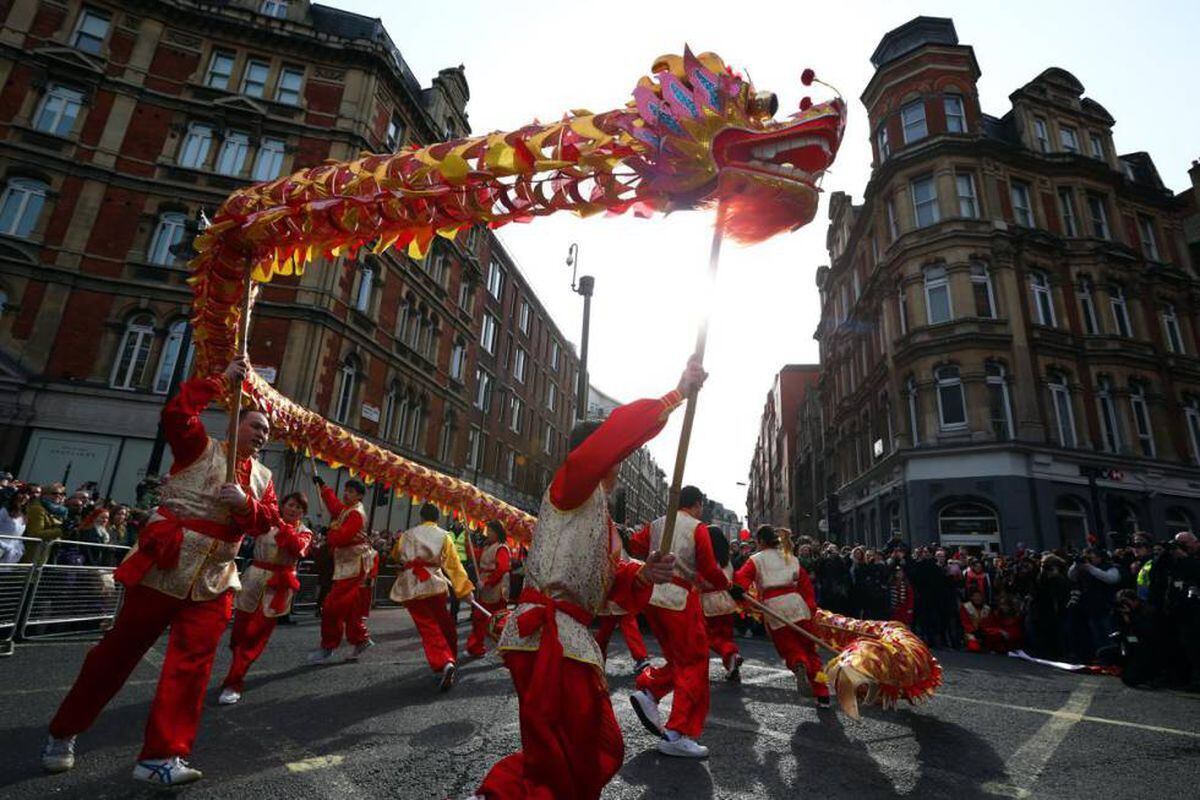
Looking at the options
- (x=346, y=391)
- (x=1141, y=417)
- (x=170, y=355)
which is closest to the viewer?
(x=170, y=355)

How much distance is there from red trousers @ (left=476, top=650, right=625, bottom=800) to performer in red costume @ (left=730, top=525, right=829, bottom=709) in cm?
424

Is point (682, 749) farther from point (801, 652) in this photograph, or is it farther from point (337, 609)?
point (337, 609)

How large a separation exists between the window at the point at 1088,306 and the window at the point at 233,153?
30.3 m

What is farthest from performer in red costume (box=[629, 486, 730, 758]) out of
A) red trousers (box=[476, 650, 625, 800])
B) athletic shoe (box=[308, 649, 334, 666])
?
athletic shoe (box=[308, 649, 334, 666])

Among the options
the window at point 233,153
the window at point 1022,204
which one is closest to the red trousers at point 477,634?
the window at point 233,153

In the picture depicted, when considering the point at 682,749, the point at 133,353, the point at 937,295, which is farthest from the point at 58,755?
the point at 937,295

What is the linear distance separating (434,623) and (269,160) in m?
20.0

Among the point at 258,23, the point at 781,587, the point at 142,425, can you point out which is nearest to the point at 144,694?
the point at 781,587

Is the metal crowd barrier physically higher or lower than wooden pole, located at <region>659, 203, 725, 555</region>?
lower

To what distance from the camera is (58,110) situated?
18.6 metres

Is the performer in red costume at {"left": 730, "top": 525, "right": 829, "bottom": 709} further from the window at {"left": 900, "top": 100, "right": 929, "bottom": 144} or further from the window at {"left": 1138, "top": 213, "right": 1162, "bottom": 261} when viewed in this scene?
the window at {"left": 1138, "top": 213, "right": 1162, "bottom": 261}

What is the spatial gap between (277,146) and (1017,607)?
24.7 m

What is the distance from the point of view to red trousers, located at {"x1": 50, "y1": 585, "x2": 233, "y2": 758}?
320cm

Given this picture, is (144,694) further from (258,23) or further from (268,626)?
(258,23)
